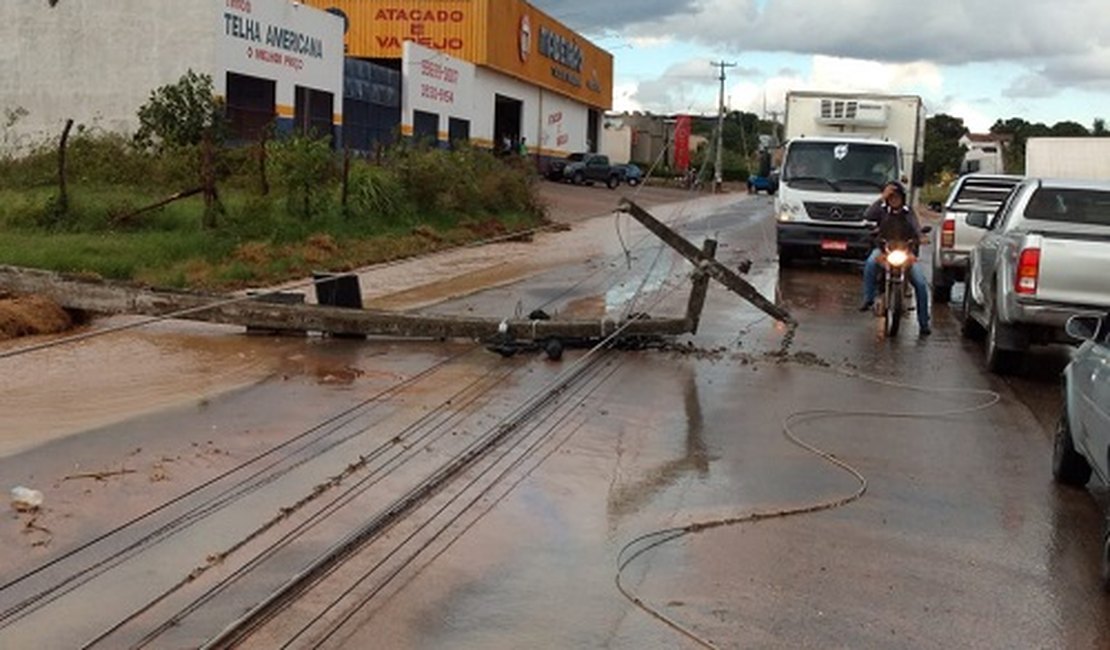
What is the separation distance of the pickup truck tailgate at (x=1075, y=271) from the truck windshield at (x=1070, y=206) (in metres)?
1.96

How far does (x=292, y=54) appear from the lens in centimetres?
3731

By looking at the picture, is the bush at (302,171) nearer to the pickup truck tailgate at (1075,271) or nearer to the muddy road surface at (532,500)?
the muddy road surface at (532,500)

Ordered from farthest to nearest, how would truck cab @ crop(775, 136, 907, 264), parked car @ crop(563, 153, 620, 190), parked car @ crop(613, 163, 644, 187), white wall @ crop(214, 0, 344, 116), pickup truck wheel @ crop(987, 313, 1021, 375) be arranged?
1. parked car @ crop(613, 163, 644, 187)
2. parked car @ crop(563, 153, 620, 190)
3. white wall @ crop(214, 0, 344, 116)
4. truck cab @ crop(775, 136, 907, 264)
5. pickup truck wheel @ crop(987, 313, 1021, 375)

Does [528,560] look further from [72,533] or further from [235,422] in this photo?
[235,422]

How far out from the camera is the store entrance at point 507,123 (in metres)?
61.6

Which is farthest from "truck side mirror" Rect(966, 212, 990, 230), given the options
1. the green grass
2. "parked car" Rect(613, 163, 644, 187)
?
"parked car" Rect(613, 163, 644, 187)

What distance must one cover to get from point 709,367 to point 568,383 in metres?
1.69

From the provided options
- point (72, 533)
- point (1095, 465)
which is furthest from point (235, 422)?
point (1095, 465)

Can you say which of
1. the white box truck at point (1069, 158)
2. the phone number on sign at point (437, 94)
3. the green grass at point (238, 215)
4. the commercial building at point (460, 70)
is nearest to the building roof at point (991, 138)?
the commercial building at point (460, 70)

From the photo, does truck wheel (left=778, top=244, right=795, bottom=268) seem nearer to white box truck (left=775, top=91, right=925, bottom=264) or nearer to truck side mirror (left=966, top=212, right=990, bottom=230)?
white box truck (left=775, top=91, right=925, bottom=264)

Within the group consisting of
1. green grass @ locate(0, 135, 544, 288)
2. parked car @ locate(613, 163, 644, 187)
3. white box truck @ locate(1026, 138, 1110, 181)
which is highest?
white box truck @ locate(1026, 138, 1110, 181)

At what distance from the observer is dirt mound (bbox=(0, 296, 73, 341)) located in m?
11.9

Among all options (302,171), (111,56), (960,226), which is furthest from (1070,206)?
(111,56)

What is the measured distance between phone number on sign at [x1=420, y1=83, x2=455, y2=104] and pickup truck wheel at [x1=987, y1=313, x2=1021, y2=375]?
128 feet
